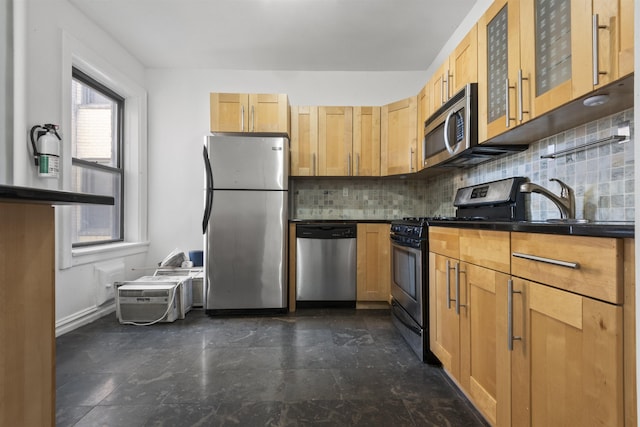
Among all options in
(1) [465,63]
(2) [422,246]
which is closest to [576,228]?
(2) [422,246]

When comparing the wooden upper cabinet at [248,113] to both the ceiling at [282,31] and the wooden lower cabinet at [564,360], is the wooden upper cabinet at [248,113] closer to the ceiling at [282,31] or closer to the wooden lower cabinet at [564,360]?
the ceiling at [282,31]

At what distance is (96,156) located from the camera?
2900 millimetres

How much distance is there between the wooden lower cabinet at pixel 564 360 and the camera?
0.69 m

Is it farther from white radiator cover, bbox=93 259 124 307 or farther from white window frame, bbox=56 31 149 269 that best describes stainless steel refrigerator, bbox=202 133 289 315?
white window frame, bbox=56 31 149 269

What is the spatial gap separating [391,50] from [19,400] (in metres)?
3.48

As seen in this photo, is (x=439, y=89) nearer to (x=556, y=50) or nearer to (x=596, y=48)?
(x=556, y=50)

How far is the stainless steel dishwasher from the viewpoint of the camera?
2.89 m

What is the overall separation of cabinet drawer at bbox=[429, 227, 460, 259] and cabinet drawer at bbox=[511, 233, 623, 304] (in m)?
0.43

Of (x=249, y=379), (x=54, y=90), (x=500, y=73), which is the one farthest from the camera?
(x=54, y=90)

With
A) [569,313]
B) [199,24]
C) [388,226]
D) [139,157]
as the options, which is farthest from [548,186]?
[139,157]

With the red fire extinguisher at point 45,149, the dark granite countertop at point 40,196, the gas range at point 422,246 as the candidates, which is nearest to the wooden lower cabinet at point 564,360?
the gas range at point 422,246

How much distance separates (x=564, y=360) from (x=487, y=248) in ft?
1.54

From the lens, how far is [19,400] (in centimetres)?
75

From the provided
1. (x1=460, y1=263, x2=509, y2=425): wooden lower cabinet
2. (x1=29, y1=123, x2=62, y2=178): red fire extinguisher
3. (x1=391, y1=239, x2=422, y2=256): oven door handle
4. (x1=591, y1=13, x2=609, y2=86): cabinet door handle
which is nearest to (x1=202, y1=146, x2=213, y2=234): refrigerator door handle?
(x1=29, y1=123, x2=62, y2=178): red fire extinguisher
